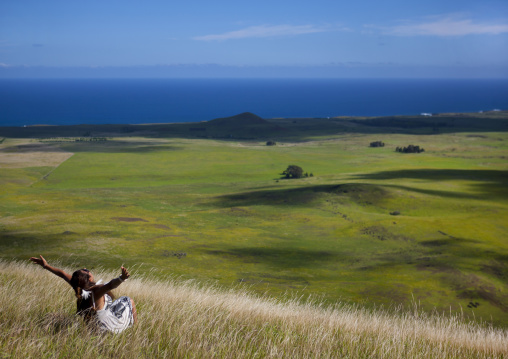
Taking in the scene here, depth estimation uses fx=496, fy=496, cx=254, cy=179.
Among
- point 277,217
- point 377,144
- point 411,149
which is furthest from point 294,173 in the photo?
point 377,144

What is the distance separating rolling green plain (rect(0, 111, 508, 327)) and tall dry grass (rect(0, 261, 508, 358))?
8741mm

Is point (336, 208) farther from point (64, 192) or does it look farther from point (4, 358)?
point (4, 358)

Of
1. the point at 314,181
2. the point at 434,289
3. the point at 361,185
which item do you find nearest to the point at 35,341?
the point at 434,289

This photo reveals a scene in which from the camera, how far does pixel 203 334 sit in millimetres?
8438

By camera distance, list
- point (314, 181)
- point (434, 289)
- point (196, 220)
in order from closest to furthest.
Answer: point (434, 289) < point (196, 220) < point (314, 181)

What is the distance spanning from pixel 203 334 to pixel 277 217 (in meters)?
57.3

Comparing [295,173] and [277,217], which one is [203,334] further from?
[295,173]

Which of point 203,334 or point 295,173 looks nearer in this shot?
point 203,334

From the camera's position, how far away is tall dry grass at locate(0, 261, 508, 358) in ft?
24.7

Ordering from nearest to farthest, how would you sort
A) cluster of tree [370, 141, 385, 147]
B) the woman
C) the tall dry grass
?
1. the tall dry grass
2. the woman
3. cluster of tree [370, 141, 385, 147]

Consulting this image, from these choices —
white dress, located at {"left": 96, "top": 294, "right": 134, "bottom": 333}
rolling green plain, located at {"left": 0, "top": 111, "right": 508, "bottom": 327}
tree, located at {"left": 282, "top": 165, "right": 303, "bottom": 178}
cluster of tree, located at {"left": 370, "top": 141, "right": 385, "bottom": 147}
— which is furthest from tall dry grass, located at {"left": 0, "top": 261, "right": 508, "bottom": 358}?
cluster of tree, located at {"left": 370, "top": 141, "right": 385, "bottom": 147}

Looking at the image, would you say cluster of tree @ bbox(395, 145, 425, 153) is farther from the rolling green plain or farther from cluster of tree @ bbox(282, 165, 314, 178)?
cluster of tree @ bbox(282, 165, 314, 178)

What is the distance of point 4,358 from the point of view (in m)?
6.76

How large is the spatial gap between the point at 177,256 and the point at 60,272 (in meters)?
35.3
